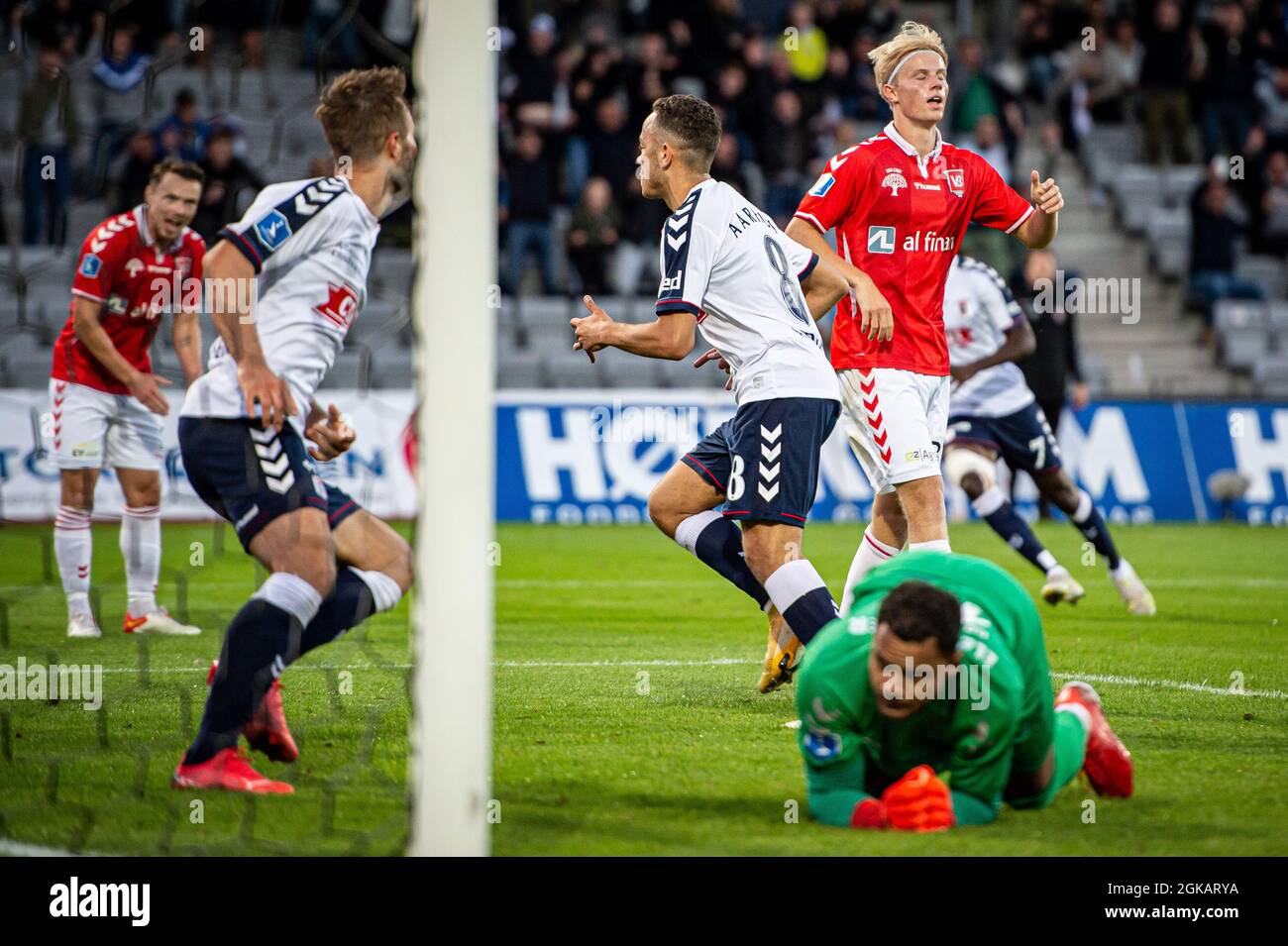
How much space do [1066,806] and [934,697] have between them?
2.70ft

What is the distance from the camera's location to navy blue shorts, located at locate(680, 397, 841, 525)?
5406 millimetres

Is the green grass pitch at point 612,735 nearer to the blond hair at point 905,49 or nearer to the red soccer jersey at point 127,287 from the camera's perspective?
the red soccer jersey at point 127,287

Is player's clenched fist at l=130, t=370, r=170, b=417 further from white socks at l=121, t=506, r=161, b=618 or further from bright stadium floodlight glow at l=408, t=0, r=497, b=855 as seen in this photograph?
bright stadium floodlight glow at l=408, t=0, r=497, b=855

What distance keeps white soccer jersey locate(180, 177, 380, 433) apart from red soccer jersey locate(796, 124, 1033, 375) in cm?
201

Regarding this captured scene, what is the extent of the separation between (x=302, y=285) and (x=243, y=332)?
0.28 metres

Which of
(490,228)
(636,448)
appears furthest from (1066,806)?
(636,448)

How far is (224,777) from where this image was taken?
450cm

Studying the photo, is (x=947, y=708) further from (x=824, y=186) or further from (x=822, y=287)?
(x=824, y=186)

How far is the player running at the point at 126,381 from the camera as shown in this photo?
8.09 m

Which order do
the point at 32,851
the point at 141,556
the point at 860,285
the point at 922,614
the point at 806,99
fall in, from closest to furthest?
the point at 922,614
the point at 32,851
the point at 860,285
the point at 141,556
the point at 806,99

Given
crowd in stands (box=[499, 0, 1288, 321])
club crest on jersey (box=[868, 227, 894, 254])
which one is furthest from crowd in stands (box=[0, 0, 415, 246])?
club crest on jersey (box=[868, 227, 894, 254])

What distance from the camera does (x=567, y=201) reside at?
1822 centimetres

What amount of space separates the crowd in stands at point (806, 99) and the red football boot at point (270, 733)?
39.7 feet

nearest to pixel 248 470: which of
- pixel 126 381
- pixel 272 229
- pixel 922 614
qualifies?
pixel 272 229
